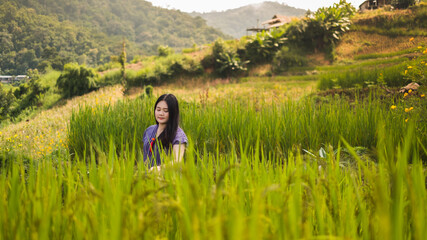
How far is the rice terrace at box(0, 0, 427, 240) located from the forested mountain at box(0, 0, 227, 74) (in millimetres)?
481

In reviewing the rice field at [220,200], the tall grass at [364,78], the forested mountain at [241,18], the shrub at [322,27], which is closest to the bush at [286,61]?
the shrub at [322,27]

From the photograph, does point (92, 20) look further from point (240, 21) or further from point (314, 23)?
point (240, 21)

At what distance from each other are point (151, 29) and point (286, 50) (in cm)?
8898

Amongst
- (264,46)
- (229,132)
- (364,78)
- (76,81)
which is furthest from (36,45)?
(229,132)

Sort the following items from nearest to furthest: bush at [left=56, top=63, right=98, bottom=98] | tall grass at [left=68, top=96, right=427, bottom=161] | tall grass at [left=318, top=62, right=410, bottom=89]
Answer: tall grass at [left=68, top=96, right=427, bottom=161] < tall grass at [left=318, top=62, right=410, bottom=89] < bush at [left=56, top=63, right=98, bottom=98]

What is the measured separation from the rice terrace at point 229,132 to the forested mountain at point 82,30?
1.58 feet

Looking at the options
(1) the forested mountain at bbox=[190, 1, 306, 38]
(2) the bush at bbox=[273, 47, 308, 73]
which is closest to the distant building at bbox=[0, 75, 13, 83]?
(2) the bush at bbox=[273, 47, 308, 73]

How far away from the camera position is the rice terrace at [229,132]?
81 cm

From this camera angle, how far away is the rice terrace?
0.81m

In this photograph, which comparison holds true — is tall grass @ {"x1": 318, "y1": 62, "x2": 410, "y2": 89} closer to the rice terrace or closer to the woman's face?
the rice terrace

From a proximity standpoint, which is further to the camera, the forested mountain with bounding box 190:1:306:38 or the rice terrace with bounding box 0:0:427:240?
the forested mountain with bounding box 190:1:306:38

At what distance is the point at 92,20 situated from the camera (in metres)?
82.8

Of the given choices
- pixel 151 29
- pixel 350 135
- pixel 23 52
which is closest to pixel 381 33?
pixel 350 135

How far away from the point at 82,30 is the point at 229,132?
6226 centimetres
